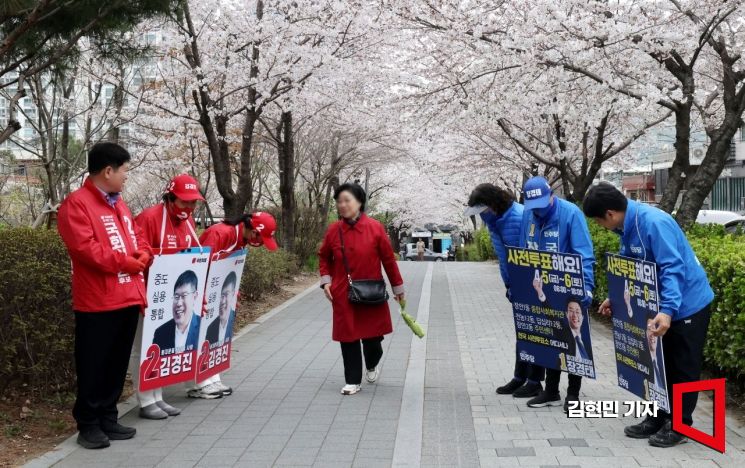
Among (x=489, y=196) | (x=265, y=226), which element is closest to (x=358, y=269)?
(x=265, y=226)

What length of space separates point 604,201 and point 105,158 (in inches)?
122

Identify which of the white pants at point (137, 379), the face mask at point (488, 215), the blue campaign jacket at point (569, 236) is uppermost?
the face mask at point (488, 215)

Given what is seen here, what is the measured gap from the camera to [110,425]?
17.6 feet

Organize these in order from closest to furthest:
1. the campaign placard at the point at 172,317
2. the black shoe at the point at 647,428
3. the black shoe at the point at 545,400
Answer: the black shoe at the point at 647,428, the campaign placard at the point at 172,317, the black shoe at the point at 545,400

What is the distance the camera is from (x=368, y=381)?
7254 mm

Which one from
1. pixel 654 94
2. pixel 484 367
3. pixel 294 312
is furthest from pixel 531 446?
pixel 294 312

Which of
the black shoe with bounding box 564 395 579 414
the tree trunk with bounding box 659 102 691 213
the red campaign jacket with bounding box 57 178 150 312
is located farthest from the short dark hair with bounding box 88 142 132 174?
the tree trunk with bounding box 659 102 691 213

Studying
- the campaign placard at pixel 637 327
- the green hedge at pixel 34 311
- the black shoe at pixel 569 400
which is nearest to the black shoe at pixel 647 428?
the campaign placard at pixel 637 327

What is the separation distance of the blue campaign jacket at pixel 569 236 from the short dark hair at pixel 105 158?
9.47 feet

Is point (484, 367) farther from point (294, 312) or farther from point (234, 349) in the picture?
point (294, 312)

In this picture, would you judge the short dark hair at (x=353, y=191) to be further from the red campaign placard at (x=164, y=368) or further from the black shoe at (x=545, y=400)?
the black shoe at (x=545, y=400)

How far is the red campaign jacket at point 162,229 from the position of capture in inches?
232

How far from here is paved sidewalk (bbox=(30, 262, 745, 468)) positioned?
16.2 feet

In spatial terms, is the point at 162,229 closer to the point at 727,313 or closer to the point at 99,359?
the point at 99,359
